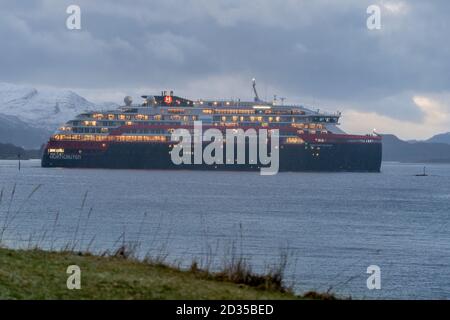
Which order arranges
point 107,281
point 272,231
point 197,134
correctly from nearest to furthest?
point 107,281 < point 272,231 < point 197,134

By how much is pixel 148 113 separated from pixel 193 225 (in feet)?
299

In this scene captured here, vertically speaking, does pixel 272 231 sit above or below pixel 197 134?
below

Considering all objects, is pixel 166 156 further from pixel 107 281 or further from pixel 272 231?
pixel 107 281

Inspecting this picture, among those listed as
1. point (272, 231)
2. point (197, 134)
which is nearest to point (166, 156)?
point (197, 134)

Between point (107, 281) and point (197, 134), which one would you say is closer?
point (107, 281)

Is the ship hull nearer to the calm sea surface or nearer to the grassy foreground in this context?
the calm sea surface

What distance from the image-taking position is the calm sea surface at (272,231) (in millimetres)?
24641

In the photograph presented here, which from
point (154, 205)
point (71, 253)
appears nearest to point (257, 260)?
point (71, 253)

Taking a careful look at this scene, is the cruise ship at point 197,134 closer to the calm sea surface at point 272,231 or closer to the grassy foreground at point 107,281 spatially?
the calm sea surface at point 272,231

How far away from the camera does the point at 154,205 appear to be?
5784 centimetres

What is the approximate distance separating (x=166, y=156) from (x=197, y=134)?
22.3 ft

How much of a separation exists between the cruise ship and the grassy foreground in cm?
11455

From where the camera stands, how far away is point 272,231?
40062 millimetres
